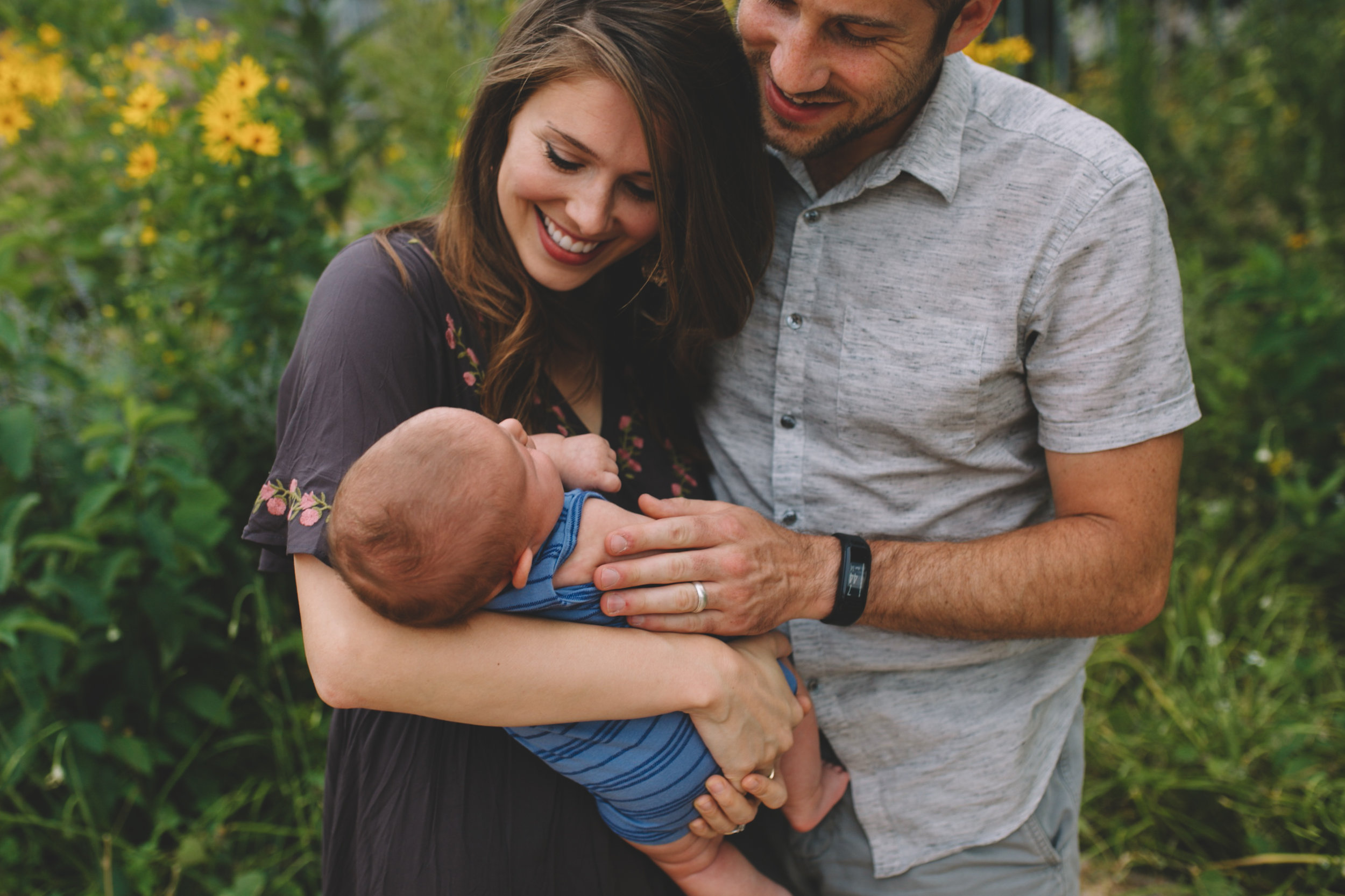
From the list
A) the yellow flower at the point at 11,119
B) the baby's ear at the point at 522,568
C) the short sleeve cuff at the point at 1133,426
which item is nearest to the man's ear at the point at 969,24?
the short sleeve cuff at the point at 1133,426

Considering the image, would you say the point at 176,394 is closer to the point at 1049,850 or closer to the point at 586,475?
A: the point at 586,475

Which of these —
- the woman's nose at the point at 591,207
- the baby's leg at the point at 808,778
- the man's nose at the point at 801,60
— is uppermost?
the man's nose at the point at 801,60

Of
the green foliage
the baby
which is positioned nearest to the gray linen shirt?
the baby

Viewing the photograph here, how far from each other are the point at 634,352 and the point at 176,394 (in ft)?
4.95

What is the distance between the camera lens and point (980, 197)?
1.55 meters

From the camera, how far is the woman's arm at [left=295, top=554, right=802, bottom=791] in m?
1.28

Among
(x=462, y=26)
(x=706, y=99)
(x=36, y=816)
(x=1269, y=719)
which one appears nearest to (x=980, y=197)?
(x=706, y=99)

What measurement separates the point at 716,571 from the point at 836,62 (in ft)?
2.92

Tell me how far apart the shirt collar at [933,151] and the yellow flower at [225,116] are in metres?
1.48

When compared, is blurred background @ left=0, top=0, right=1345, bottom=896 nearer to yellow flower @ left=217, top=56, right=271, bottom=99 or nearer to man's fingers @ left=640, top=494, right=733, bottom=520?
yellow flower @ left=217, top=56, right=271, bottom=99

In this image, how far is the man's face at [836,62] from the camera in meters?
1.47

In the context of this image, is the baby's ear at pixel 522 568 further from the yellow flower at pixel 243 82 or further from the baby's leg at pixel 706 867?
the yellow flower at pixel 243 82

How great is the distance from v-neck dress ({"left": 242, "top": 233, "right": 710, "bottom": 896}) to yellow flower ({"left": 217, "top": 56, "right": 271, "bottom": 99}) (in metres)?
1.10

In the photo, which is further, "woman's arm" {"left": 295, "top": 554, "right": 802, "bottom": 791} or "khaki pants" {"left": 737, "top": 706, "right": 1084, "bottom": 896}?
"khaki pants" {"left": 737, "top": 706, "right": 1084, "bottom": 896}
